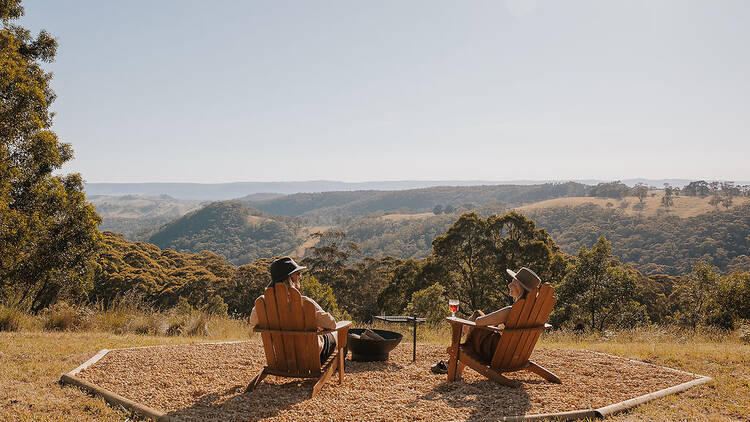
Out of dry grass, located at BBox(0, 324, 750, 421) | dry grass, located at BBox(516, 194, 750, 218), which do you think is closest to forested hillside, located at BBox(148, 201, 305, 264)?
dry grass, located at BBox(516, 194, 750, 218)

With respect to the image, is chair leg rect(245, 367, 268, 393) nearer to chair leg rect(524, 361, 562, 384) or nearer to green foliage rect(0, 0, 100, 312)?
chair leg rect(524, 361, 562, 384)

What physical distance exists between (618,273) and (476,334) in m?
20.4

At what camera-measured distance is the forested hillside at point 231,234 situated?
129 meters

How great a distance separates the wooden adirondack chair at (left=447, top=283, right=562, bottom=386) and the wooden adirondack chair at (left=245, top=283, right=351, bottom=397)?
1526 millimetres

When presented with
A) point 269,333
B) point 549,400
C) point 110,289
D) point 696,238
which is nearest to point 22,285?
point 269,333

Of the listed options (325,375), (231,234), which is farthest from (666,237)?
(231,234)

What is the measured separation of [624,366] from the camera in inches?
193

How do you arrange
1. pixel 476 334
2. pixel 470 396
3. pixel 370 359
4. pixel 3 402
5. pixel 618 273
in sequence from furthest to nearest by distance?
pixel 618 273, pixel 370 359, pixel 476 334, pixel 470 396, pixel 3 402

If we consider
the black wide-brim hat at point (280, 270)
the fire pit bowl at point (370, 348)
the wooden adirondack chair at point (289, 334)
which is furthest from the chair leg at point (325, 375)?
the black wide-brim hat at point (280, 270)

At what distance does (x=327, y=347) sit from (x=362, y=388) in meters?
0.57

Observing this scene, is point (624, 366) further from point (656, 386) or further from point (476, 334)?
point (476, 334)

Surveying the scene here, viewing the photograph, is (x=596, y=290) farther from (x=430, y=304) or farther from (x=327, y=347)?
(x=327, y=347)

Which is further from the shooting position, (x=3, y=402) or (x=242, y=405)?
(x=242, y=405)

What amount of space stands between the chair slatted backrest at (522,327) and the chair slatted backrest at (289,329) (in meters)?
1.93
